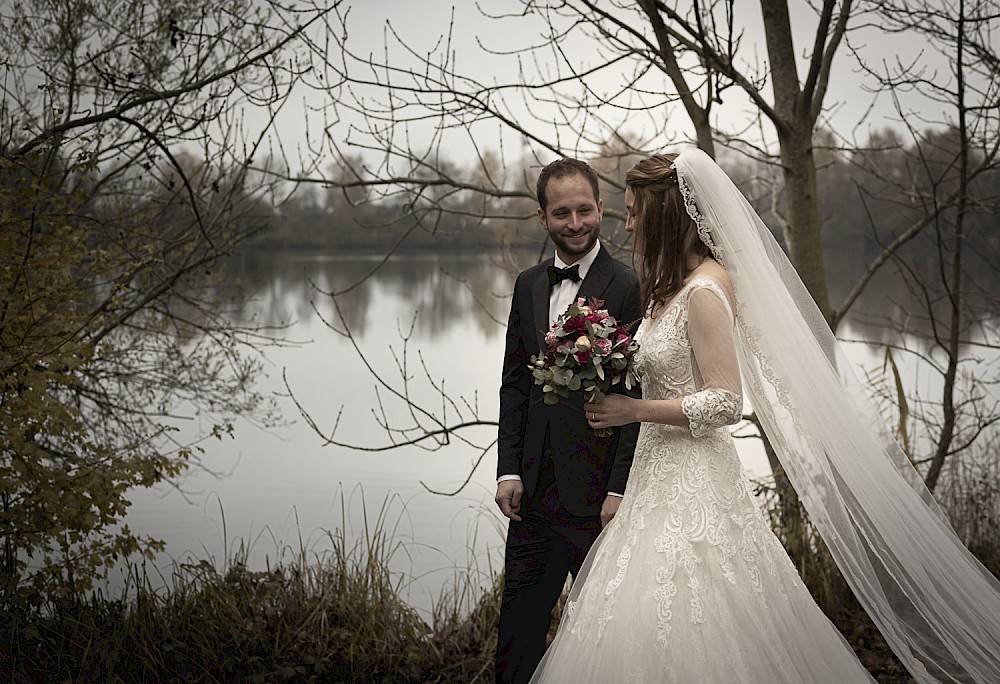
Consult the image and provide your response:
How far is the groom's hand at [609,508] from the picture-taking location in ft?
8.14

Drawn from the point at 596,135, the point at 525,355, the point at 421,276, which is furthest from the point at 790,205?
the point at 421,276

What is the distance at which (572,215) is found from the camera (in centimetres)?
264

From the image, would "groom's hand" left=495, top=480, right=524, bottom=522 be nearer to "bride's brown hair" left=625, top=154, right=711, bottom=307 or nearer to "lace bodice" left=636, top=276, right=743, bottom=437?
"lace bodice" left=636, top=276, right=743, bottom=437

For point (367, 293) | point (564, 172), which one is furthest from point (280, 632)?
point (367, 293)

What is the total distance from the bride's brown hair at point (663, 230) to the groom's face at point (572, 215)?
192 millimetres

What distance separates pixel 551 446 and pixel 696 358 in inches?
21.6

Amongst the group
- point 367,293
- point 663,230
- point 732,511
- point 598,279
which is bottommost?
point 367,293

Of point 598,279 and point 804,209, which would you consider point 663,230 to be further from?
point 804,209

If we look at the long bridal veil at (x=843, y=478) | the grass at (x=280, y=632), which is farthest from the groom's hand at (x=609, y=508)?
the grass at (x=280, y=632)

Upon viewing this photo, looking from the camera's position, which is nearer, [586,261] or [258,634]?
[586,261]

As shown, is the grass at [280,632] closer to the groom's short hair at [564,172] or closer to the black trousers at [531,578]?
the black trousers at [531,578]

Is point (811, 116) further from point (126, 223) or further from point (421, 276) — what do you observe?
point (421, 276)

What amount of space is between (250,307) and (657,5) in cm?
1188

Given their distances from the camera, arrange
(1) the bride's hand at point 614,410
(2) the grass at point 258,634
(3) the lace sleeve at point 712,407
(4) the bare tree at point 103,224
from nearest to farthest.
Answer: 1. (3) the lace sleeve at point 712,407
2. (1) the bride's hand at point 614,410
3. (4) the bare tree at point 103,224
4. (2) the grass at point 258,634
